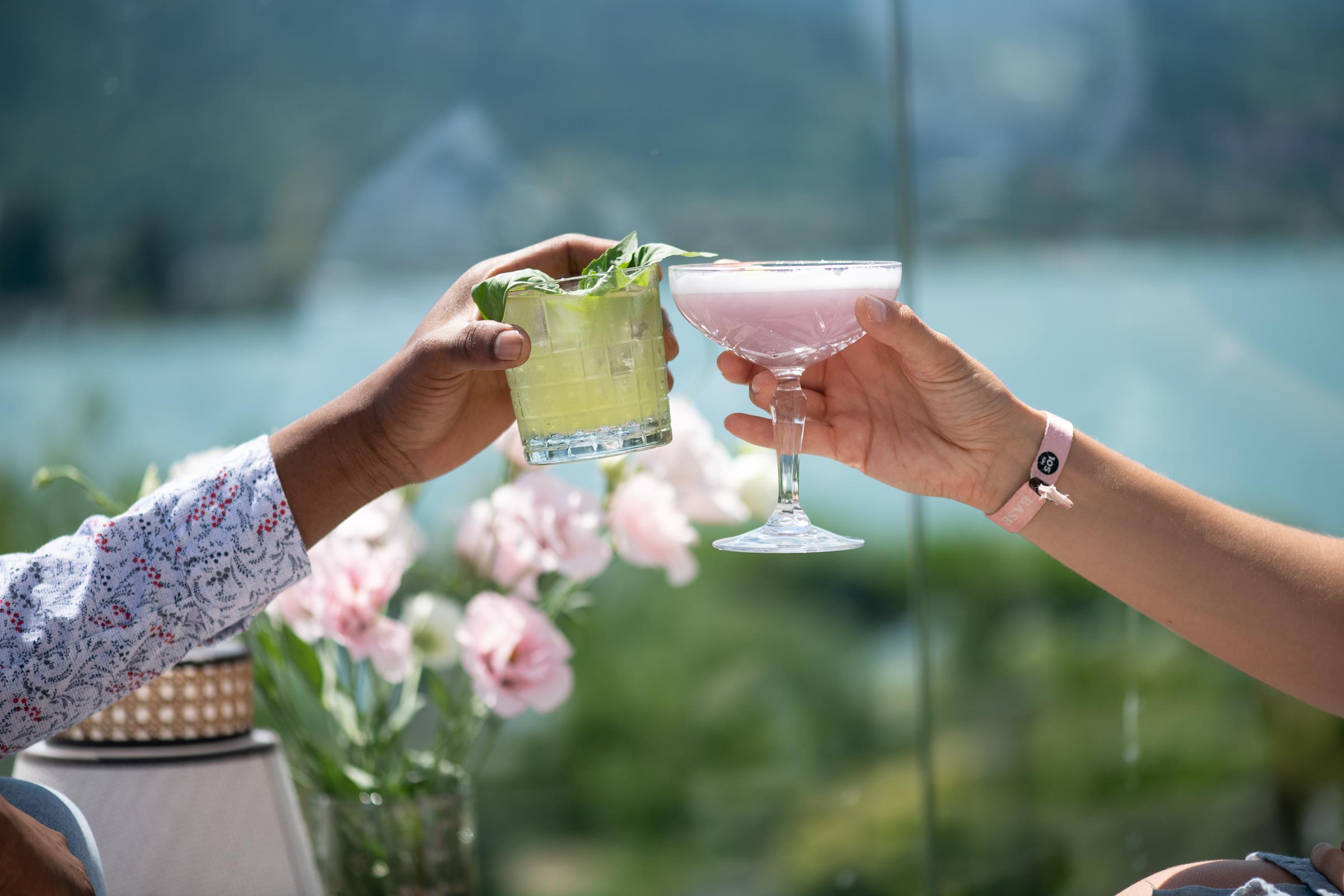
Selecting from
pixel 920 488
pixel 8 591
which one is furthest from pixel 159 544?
pixel 920 488

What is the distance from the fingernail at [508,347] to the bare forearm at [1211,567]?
2.32 feet

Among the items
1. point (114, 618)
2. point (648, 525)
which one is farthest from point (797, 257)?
point (114, 618)

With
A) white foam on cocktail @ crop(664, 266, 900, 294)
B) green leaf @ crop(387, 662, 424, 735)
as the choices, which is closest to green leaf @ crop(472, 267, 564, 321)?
white foam on cocktail @ crop(664, 266, 900, 294)

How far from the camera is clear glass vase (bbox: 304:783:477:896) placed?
1.91 m

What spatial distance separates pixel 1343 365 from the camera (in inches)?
103

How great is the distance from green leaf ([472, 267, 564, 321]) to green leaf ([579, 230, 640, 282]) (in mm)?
50

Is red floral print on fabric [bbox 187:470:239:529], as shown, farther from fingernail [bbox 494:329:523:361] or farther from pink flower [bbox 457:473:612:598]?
pink flower [bbox 457:473:612:598]

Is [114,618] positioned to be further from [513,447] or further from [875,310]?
[875,310]

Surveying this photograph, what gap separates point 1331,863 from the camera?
1.24 metres

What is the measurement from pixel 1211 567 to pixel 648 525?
837 mm

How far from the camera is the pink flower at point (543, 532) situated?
6.11 ft

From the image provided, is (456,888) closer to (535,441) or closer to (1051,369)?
(535,441)

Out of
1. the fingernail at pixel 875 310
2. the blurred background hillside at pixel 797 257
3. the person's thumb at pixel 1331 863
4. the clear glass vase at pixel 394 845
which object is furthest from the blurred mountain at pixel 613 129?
the person's thumb at pixel 1331 863

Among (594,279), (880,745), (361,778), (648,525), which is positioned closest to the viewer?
(594,279)
